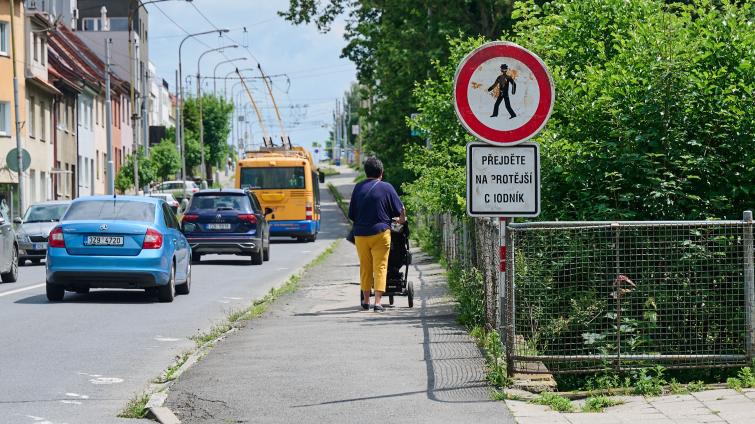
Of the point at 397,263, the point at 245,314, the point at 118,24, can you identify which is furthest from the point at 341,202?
the point at 245,314

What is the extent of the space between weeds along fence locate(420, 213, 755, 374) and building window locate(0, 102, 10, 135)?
45725 millimetres

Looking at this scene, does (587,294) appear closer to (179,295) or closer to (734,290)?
(734,290)

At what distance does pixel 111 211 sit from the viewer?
18.2 m

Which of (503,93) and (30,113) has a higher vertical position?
(30,113)

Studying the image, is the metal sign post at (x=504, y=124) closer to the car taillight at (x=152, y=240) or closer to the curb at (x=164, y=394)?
the curb at (x=164, y=394)

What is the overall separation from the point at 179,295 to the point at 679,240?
1148 centimetres

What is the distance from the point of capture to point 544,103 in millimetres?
9203

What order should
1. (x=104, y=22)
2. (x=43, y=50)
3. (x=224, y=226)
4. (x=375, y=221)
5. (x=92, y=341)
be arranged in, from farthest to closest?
(x=104, y=22) → (x=43, y=50) → (x=224, y=226) → (x=375, y=221) → (x=92, y=341)

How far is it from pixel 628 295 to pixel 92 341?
5784 mm

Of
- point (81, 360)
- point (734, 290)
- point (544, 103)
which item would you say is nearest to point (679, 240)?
point (734, 290)

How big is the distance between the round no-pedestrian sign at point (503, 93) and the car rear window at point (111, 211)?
966 cm

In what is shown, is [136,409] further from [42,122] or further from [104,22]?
[104,22]

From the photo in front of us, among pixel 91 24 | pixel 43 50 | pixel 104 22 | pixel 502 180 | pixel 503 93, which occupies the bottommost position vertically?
pixel 502 180

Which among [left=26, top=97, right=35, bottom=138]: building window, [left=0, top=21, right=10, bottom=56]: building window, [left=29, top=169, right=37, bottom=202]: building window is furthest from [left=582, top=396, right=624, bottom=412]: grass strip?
[left=29, top=169, right=37, bottom=202]: building window
